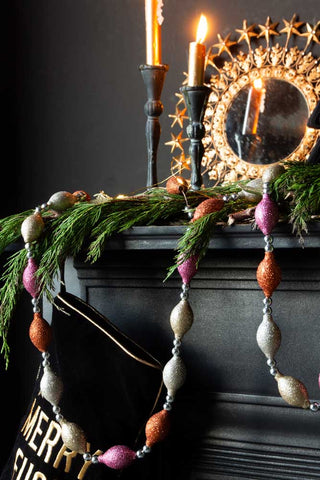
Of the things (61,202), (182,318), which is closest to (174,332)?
(182,318)

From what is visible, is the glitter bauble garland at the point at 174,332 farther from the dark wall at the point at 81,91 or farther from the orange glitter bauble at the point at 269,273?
the dark wall at the point at 81,91

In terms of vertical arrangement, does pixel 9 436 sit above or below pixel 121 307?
below

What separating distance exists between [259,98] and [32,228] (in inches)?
28.2

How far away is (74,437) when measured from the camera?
2.78ft

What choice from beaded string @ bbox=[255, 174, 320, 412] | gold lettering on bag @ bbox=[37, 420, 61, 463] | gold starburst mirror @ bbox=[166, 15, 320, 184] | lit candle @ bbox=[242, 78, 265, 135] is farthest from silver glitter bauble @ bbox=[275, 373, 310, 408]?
lit candle @ bbox=[242, 78, 265, 135]

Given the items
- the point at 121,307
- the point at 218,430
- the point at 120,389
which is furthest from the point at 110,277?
the point at 218,430

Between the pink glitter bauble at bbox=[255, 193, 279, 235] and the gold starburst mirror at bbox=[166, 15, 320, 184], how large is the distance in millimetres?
577

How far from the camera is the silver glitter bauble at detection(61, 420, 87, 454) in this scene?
0.85m

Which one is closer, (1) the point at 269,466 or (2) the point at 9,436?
(1) the point at 269,466

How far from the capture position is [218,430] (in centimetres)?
91

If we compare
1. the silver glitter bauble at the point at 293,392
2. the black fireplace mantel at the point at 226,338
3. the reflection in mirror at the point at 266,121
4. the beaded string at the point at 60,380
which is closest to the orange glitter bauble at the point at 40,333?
the beaded string at the point at 60,380

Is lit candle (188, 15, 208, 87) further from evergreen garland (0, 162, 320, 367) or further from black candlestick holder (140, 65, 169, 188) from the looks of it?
evergreen garland (0, 162, 320, 367)

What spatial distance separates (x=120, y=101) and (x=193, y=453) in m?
0.97

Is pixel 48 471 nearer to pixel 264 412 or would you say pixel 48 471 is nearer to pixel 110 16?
pixel 264 412
